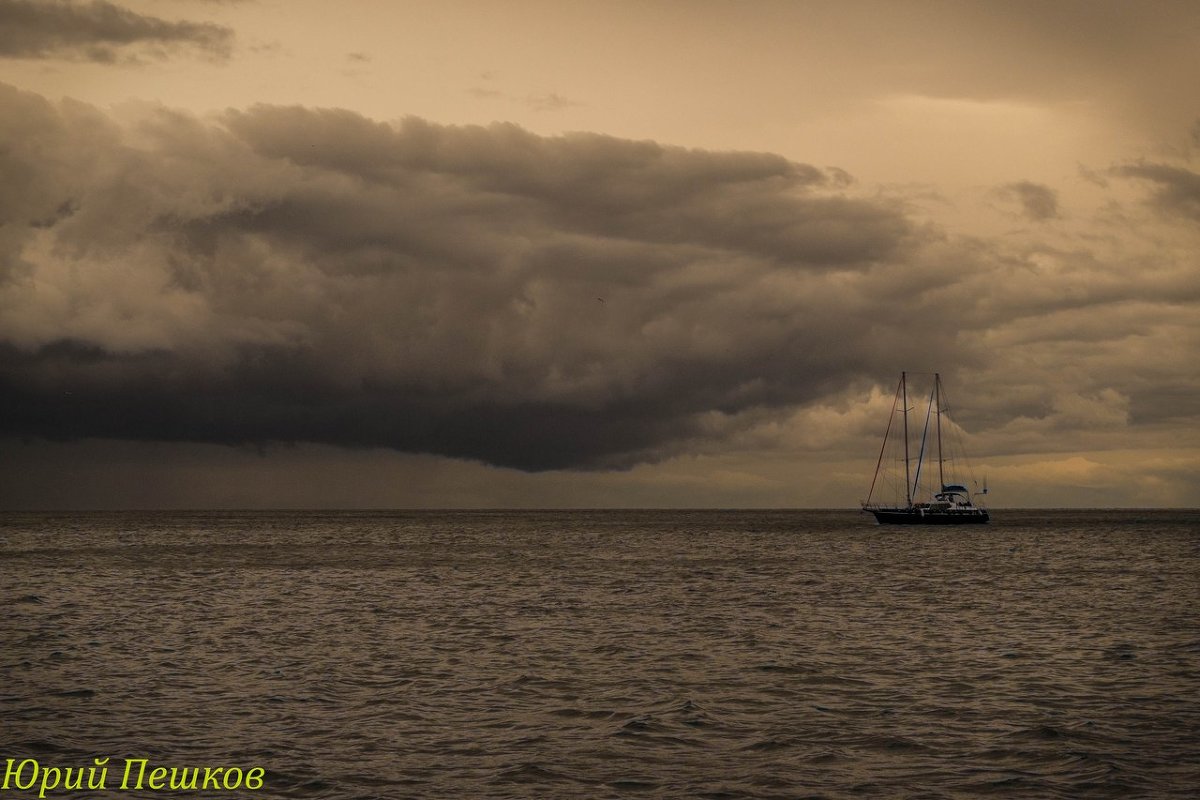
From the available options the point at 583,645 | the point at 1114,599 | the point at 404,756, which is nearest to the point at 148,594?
the point at 583,645

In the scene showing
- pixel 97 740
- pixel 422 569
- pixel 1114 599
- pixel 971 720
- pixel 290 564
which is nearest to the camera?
pixel 97 740

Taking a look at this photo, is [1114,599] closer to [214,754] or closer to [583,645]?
[583,645]

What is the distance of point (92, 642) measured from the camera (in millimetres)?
44812

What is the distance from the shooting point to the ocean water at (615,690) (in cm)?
2347

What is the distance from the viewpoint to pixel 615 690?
33312mm

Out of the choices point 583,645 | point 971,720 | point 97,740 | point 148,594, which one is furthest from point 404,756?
point 148,594

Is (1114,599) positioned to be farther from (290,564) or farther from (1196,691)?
(290,564)

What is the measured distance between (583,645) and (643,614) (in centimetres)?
1305

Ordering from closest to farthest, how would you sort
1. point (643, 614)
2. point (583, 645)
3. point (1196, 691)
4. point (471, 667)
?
1. point (1196, 691)
2. point (471, 667)
3. point (583, 645)
4. point (643, 614)

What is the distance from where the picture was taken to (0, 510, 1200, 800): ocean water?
2347 centimetres

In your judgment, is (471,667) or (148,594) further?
(148,594)

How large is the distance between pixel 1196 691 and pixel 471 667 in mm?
23841

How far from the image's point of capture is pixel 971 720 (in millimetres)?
28547

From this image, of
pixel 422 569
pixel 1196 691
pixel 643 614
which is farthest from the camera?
pixel 422 569
